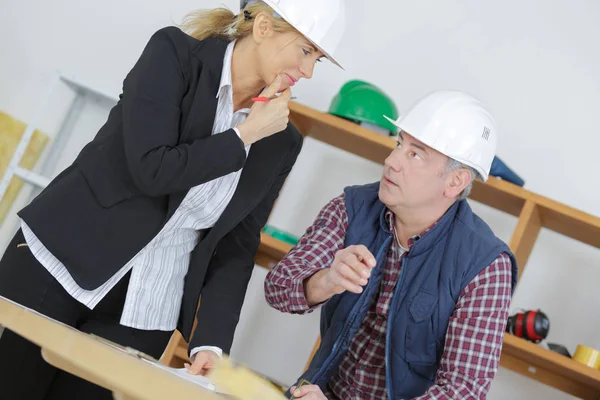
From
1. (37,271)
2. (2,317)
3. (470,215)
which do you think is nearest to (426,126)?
(470,215)

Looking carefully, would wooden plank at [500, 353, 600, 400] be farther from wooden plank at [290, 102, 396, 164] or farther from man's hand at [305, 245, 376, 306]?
man's hand at [305, 245, 376, 306]

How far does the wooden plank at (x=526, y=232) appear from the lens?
2.73 meters

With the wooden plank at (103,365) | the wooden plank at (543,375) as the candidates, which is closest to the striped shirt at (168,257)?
the wooden plank at (103,365)

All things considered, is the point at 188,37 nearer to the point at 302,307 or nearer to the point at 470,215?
the point at 302,307

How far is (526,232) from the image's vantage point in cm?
281

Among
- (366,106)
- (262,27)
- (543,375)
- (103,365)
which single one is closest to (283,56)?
(262,27)

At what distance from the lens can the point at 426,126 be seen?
1.92 metres

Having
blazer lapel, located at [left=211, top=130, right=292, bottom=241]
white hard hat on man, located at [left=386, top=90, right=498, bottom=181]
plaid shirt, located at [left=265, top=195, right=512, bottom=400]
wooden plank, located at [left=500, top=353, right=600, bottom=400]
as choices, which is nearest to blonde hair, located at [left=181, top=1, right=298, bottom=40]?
blazer lapel, located at [left=211, top=130, right=292, bottom=241]

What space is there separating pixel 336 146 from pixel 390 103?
0.46 meters

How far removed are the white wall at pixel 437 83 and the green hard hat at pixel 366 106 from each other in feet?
1.36

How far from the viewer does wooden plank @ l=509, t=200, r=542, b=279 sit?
8.95 feet

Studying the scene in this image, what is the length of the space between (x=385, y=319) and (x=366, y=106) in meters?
1.14

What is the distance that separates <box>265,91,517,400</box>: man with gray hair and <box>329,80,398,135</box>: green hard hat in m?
0.82

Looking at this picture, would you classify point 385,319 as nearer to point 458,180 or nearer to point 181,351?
point 458,180
